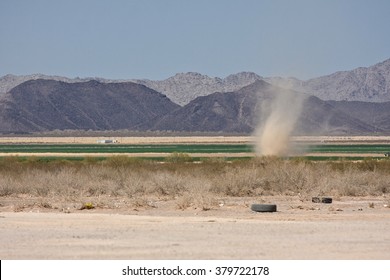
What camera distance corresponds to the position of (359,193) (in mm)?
41312

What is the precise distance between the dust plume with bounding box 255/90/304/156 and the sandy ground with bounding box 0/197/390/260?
54.4 metres

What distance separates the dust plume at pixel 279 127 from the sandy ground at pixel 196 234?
54.4m

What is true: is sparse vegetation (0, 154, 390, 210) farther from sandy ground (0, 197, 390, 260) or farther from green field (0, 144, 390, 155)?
green field (0, 144, 390, 155)

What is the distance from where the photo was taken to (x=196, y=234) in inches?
909

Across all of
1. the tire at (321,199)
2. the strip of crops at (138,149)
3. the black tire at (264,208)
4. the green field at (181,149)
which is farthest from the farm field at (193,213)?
the strip of crops at (138,149)

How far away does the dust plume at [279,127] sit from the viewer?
88.8 metres

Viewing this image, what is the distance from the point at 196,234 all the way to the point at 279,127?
68.0m

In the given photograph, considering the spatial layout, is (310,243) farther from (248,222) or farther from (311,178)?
(311,178)

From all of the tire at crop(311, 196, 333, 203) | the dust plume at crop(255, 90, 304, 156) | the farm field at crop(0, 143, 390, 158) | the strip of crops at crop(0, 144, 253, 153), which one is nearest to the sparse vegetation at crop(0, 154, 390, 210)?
the tire at crop(311, 196, 333, 203)

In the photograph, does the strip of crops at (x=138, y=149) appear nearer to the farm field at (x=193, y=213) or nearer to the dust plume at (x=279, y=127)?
the dust plume at (x=279, y=127)

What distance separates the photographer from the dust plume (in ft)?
291

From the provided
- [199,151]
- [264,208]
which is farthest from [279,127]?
[264,208]
